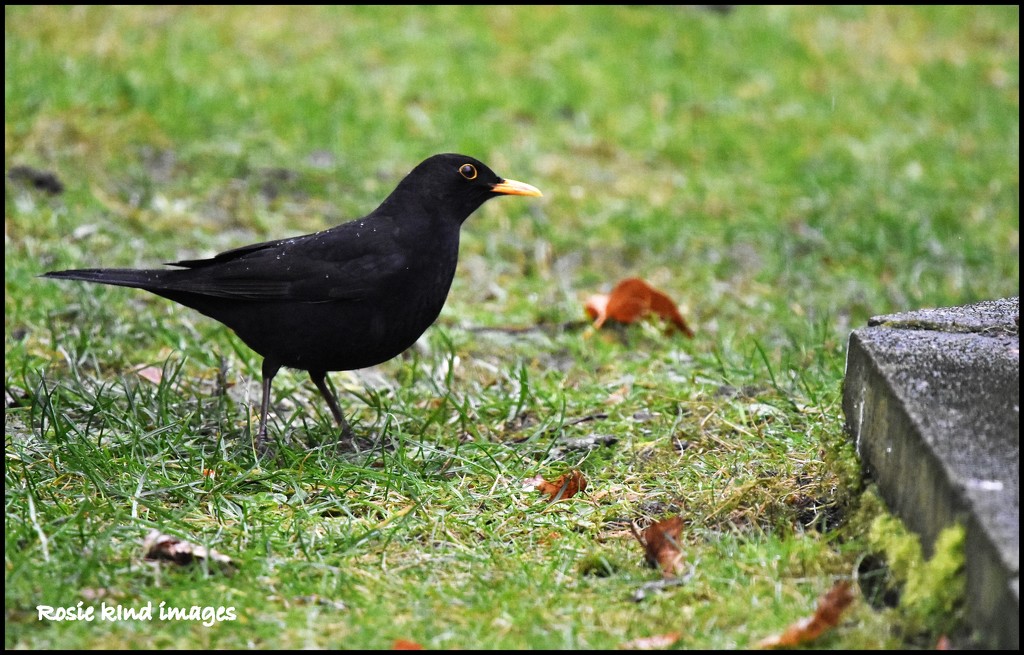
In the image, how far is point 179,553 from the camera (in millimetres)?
3227

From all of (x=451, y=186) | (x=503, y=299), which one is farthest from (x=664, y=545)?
(x=503, y=299)

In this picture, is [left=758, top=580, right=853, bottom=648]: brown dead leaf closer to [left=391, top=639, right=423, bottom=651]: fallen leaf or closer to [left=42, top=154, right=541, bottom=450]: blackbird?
[left=391, top=639, right=423, bottom=651]: fallen leaf

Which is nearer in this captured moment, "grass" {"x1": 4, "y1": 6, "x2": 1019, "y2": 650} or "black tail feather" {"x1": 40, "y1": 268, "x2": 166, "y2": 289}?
"grass" {"x1": 4, "y1": 6, "x2": 1019, "y2": 650}

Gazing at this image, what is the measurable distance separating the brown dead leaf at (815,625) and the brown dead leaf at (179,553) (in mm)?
1459

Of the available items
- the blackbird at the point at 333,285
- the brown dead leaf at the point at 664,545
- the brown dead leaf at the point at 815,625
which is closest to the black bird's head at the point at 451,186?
the blackbird at the point at 333,285

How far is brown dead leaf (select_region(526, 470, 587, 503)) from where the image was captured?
3875mm

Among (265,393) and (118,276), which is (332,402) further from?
(118,276)

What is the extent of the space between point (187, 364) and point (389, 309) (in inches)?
50.7

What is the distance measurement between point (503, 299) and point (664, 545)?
319 cm

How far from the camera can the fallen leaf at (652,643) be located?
2832mm

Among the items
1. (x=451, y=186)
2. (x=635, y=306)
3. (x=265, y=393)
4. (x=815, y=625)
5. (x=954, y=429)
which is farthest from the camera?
(x=635, y=306)

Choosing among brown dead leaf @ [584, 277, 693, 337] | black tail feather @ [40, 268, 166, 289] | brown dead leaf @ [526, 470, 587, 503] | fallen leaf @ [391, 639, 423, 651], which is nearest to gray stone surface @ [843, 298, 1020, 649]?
brown dead leaf @ [526, 470, 587, 503]

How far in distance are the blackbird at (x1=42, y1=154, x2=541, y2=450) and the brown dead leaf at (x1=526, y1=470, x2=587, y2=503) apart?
2.63ft

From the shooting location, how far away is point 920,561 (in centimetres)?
288
